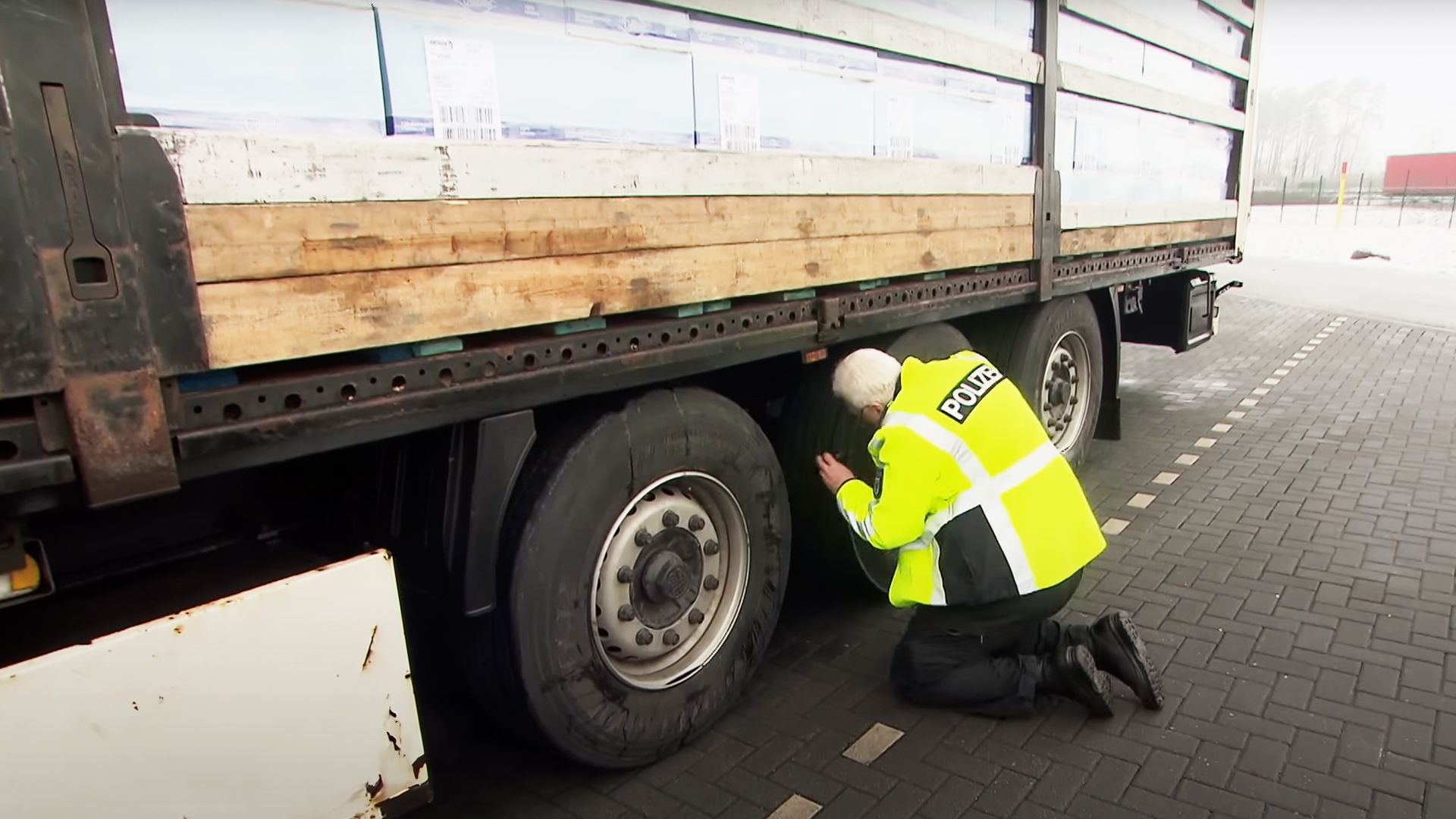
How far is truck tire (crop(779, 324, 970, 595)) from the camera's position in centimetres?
357

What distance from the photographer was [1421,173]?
147 feet

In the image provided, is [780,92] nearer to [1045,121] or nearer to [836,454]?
[836,454]

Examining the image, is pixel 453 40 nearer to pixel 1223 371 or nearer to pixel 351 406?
pixel 351 406

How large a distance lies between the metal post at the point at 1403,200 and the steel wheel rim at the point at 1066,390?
3070 cm

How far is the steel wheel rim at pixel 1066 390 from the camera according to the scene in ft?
16.9

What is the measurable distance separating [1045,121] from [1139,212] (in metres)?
1.42

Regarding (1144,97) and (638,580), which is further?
(1144,97)

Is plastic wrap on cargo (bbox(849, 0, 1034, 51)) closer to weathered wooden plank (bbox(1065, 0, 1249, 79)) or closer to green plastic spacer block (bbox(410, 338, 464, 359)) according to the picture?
weathered wooden plank (bbox(1065, 0, 1249, 79))

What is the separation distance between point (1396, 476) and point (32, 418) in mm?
6421

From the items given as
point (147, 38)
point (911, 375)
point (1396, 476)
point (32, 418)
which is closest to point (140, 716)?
point (32, 418)

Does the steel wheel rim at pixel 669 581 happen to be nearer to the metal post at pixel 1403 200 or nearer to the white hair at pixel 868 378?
the white hair at pixel 868 378

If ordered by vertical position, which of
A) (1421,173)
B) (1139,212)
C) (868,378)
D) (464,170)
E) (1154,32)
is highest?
(1154,32)

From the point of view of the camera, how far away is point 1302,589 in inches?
155

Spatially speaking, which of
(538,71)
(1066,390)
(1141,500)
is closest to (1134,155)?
(1066,390)
